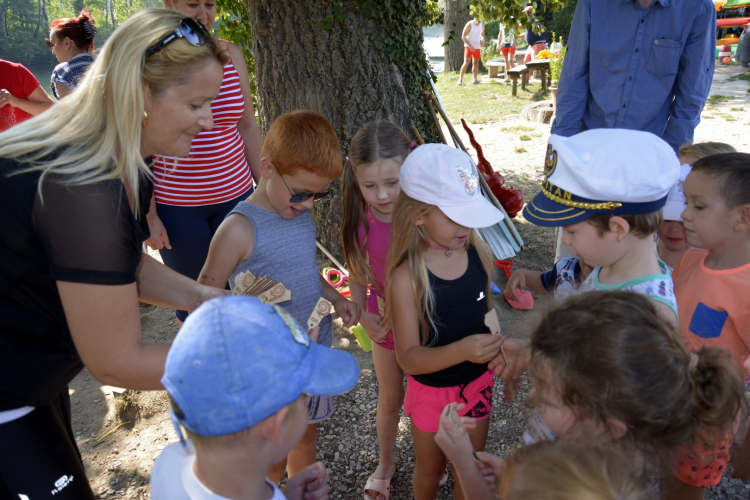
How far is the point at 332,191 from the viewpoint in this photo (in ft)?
13.4

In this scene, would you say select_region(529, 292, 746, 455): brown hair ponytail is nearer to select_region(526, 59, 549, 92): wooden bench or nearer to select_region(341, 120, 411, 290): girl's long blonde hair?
select_region(341, 120, 411, 290): girl's long blonde hair

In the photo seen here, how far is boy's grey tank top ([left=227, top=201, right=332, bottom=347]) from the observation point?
6.68ft

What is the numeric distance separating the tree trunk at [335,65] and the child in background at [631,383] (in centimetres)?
256

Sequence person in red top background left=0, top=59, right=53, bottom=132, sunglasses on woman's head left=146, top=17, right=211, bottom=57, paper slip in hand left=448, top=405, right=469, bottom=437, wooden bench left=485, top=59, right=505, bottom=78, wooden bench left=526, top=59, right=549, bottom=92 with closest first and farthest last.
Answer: sunglasses on woman's head left=146, top=17, right=211, bottom=57 < paper slip in hand left=448, top=405, right=469, bottom=437 < person in red top background left=0, top=59, right=53, bottom=132 < wooden bench left=526, top=59, right=549, bottom=92 < wooden bench left=485, top=59, right=505, bottom=78

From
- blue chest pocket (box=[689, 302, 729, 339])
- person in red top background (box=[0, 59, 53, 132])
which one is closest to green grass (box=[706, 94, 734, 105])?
blue chest pocket (box=[689, 302, 729, 339])

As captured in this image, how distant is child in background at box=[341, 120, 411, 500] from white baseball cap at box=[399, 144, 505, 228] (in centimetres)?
37

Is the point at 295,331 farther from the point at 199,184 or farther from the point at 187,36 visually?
the point at 199,184

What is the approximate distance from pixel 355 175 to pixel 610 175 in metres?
1.20

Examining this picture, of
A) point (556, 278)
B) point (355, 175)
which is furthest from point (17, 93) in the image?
point (556, 278)

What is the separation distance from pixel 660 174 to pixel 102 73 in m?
1.63

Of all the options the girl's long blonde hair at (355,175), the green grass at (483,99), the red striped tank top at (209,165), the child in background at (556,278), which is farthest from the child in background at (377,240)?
the green grass at (483,99)

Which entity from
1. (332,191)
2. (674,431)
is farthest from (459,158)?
(332,191)

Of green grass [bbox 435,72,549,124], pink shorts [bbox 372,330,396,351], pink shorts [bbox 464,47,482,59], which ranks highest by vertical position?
pink shorts [bbox 464,47,482,59]

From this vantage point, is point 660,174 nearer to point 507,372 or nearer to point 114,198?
point 507,372
